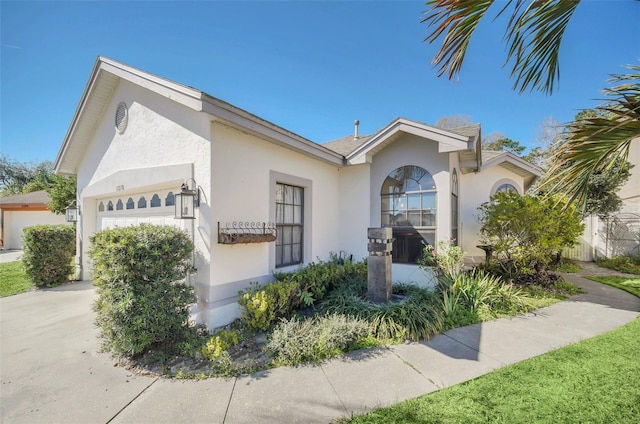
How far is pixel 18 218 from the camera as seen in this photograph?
1958 cm

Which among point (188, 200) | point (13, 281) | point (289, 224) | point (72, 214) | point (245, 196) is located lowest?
point (13, 281)

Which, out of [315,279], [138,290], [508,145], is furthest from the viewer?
[508,145]

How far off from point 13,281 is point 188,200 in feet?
32.2

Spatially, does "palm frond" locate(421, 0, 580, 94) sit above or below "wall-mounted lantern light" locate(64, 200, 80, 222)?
above

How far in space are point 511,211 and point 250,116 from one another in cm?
749

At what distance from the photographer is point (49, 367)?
406 cm

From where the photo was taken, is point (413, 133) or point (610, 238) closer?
point (413, 133)

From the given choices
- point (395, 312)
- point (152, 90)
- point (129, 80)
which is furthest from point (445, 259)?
point (129, 80)

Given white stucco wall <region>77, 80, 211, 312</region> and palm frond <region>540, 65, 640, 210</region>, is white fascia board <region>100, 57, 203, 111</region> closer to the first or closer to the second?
white stucco wall <region>77, 80, 211, 312</region>

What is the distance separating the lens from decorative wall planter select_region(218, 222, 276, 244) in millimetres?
5141

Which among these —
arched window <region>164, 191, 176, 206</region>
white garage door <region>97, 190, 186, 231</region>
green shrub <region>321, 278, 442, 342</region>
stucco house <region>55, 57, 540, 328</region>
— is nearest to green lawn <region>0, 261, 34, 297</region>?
stucco house <region>55, 57, 540, 328</region>

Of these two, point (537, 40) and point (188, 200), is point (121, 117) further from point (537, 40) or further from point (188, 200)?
point (537, 40)

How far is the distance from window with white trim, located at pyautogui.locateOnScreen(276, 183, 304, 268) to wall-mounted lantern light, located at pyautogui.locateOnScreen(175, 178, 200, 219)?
207cm

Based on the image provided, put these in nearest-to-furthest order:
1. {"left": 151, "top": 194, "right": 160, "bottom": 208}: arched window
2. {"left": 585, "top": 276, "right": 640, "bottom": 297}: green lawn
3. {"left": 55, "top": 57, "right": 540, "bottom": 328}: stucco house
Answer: {"left": 55, "top": 57, "right": 540, "bottom": 328}: stucco house
{"left": 151, "top": 194, "right": 160, "bottom": 208}: arched window
{"left": 585, "top": 276, "right": 640, "bottom": 297}: green lawn
